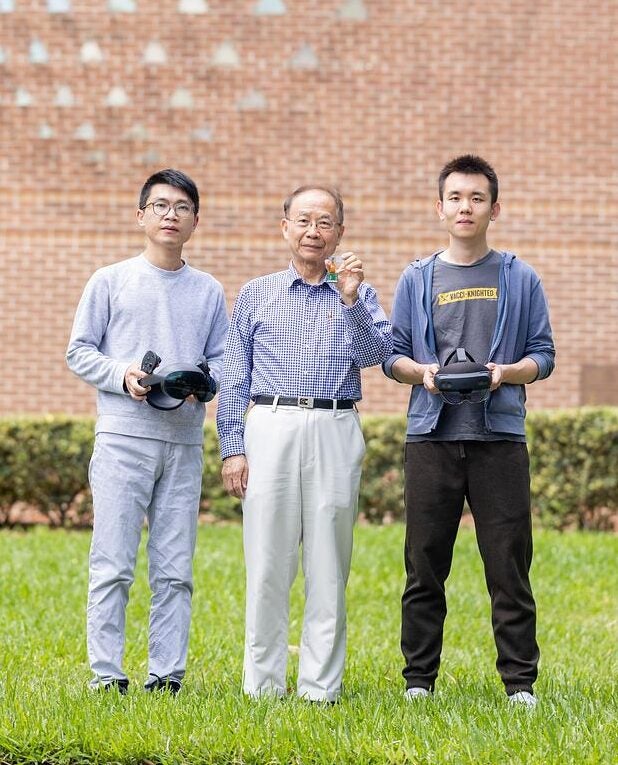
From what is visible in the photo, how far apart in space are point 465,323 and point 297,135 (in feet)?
23.4

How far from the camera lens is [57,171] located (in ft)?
37.7

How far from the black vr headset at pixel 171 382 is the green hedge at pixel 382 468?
5586 mm

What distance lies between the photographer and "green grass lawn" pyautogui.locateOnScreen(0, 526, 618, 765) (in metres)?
3.90

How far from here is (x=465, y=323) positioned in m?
4.66

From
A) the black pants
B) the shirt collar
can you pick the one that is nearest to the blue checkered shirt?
the shirt collar

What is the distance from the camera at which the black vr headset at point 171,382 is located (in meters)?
4.54

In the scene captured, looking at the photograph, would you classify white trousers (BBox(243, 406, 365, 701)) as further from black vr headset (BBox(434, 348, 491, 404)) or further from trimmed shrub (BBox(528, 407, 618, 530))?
trimmed shrub (BBox(528, 407, 618, 530))

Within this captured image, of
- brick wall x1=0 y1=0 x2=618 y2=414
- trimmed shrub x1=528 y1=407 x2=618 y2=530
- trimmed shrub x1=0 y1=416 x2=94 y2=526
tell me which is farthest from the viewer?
brick wall x1=0 y1=0 x2=618 y2=414

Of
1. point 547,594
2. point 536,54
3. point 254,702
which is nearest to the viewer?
point 254,702

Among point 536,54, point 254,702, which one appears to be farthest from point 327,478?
point 536,54

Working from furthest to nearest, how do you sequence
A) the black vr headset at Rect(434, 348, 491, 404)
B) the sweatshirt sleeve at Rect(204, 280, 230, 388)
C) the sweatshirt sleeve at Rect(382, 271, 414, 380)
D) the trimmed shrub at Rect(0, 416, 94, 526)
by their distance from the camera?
the trimmed shrub at Rect(0, 416, 94, 526), the sweatshirt sleeve at Rect(204, 280, 230, 388), the sweatshirt sleeve at Rect(382, 271, 414, 380), the black vr headset at Rect(434, 348, 491, 404)

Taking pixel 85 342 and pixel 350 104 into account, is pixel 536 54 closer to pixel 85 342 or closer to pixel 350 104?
pixel 350 104

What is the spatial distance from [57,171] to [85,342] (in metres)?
7.09

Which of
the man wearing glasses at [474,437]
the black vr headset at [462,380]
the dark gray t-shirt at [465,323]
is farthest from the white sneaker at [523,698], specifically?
the black vr headset at [462,380]
